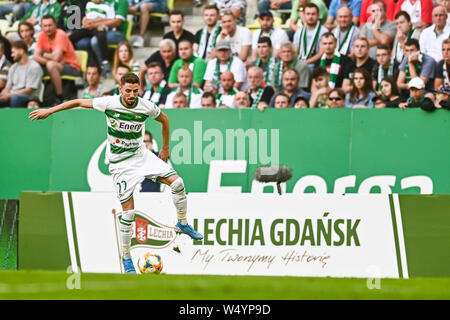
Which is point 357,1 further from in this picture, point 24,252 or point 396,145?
point 24,252

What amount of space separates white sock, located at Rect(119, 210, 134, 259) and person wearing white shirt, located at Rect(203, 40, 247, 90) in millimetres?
4746

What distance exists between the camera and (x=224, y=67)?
15.6 meters

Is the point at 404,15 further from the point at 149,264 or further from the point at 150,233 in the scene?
the point at 149,264

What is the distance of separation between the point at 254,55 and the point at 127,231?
546cm

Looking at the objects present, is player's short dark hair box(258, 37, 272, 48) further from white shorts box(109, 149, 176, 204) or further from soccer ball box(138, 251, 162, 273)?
soccer ball box(138, 251, 162, 273)

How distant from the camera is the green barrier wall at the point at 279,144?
13477 millimetres

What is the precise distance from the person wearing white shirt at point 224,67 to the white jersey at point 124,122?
4.57 m

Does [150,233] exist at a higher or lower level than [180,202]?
lower

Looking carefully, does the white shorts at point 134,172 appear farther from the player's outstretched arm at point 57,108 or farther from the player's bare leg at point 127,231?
the player's outstretched arm at point 57,108

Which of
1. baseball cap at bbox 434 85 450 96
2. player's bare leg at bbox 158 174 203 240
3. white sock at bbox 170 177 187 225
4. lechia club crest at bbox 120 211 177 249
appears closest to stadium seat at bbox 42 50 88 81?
lechia club crest at bbox 120 211 177 249

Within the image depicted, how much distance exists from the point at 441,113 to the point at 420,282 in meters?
6.83

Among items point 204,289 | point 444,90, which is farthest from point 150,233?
point 204,289

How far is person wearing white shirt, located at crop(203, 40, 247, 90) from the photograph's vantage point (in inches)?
611
